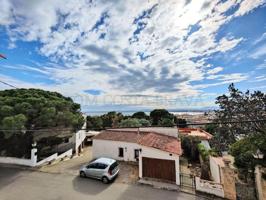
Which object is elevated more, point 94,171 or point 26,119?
point 26,119

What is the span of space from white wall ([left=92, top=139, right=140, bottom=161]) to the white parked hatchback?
178 inches

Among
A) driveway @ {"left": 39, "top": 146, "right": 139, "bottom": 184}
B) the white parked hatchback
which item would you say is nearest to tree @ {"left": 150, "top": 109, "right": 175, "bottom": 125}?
driveway @ {"left": 39, "top": 146, "right": 139, "bottom": 184}

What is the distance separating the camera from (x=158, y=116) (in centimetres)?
3938

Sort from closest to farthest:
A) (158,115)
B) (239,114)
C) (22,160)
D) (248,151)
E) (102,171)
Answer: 1. (248,151)
2. (239,114)
3. (102,171)
4. (22,160)
5. (158,115)

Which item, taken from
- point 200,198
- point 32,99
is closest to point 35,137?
point 32,99

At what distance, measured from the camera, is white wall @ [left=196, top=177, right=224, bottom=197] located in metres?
11.2

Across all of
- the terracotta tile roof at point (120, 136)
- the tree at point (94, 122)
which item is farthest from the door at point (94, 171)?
the tree at point (94, 122)

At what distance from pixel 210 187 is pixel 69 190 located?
9.05 metres

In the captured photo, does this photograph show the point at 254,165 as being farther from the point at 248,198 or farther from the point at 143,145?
the point at 143,145

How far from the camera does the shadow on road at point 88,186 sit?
1144 cm

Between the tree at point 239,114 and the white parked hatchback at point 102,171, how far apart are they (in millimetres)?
8293

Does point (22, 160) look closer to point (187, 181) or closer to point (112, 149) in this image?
point (112, 149)

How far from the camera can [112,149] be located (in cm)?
1858

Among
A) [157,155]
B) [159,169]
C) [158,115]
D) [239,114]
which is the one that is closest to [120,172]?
[159,169]
